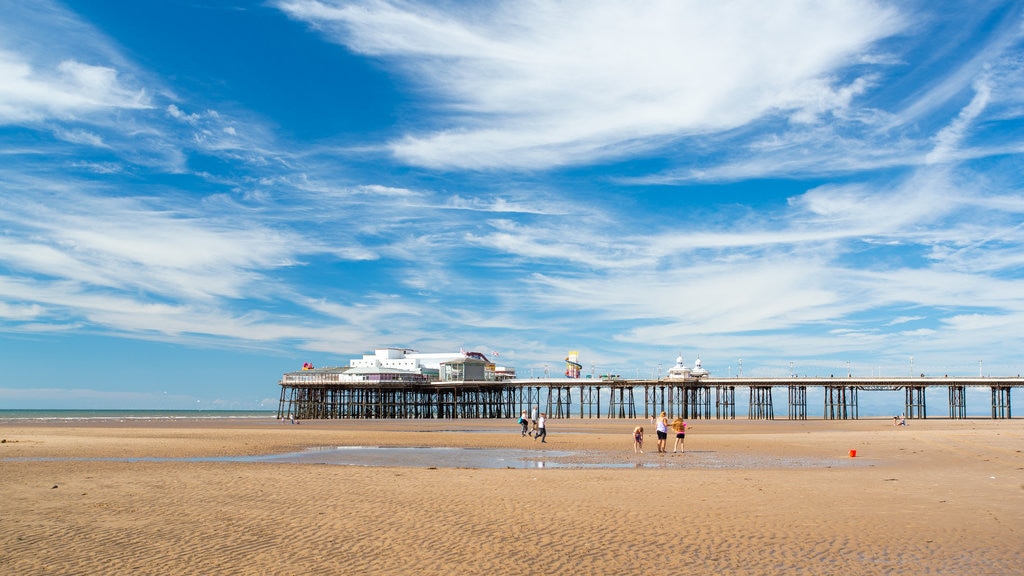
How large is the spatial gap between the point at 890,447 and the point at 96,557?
2968 centimetres

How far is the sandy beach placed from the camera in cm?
966

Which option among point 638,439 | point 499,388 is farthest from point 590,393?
point 638,439

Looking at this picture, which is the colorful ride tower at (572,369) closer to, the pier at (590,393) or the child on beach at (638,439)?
the pier at (590,393)

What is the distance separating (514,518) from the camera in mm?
12812

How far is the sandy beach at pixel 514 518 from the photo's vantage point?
9.66m

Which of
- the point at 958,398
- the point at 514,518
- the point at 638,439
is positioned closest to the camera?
the point at 514,518

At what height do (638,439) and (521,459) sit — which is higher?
(638,439)

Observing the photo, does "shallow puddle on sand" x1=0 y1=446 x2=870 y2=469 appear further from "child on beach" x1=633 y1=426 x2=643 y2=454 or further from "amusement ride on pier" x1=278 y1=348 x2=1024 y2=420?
"amusement ride on pier" x1=278 y1=348 x2=1024 y2=420

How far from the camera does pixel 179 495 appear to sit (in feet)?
Result: 50.5

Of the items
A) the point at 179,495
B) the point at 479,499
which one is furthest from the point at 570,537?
the point at 179,495

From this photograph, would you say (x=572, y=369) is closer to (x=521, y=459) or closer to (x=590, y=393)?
(x=590, y=393)

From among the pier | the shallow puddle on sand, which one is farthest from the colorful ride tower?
the shallow puddle on sand

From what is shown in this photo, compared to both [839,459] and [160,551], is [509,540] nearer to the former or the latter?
[160,551]

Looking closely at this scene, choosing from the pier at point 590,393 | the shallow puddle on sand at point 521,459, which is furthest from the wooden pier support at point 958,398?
the shallow puddle on sand at point 521,459
